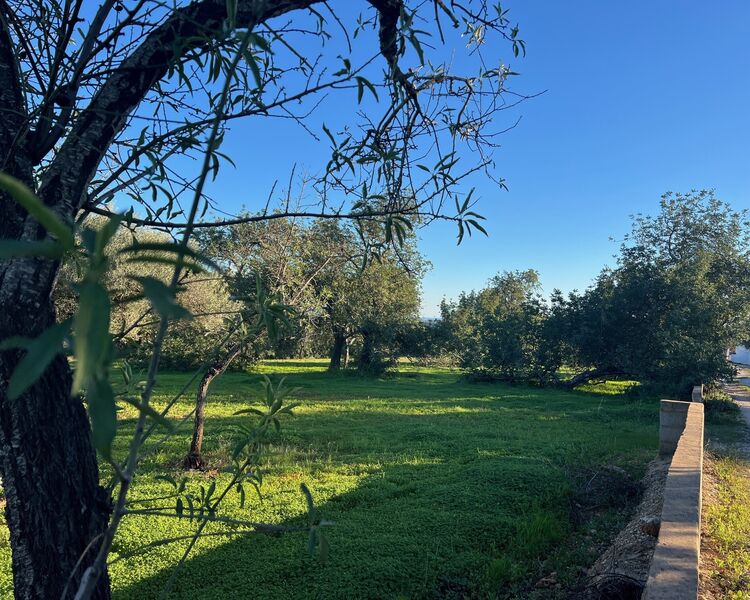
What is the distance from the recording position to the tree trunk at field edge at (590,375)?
773 inches

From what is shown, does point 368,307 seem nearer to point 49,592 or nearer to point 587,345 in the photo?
point 587,345

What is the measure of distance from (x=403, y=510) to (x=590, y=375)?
16711mm

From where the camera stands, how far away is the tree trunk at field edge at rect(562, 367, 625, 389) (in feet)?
64.4

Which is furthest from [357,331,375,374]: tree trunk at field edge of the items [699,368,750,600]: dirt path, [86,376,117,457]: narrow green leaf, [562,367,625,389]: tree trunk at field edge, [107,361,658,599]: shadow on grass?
[86,376,117,457]: narrow green leaf

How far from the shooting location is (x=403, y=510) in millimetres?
Result: 5809

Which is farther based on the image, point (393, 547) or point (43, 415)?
point (393, 547)

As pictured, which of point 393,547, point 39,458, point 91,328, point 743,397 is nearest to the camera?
point 91,328

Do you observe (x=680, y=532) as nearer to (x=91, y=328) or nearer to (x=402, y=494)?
(x=402, y=494)

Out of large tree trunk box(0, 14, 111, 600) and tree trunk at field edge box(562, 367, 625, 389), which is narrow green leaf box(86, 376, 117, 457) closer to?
large tree trunk box(0, 14, 111, 600)

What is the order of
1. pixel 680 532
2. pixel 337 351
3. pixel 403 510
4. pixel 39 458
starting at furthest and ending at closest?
pixel 337 351, pixel 403 510, pixel 680 532, pixel 39 458

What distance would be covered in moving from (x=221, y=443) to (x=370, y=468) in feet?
10.5

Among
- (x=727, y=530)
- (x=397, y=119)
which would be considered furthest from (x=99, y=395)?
(x=727, y=530)

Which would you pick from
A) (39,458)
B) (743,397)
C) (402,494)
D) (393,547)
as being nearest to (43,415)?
(39,458)

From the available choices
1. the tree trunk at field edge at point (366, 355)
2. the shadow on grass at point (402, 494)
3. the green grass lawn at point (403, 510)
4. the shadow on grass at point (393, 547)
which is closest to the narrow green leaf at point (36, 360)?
the green grass lawn at point (403, 510)
